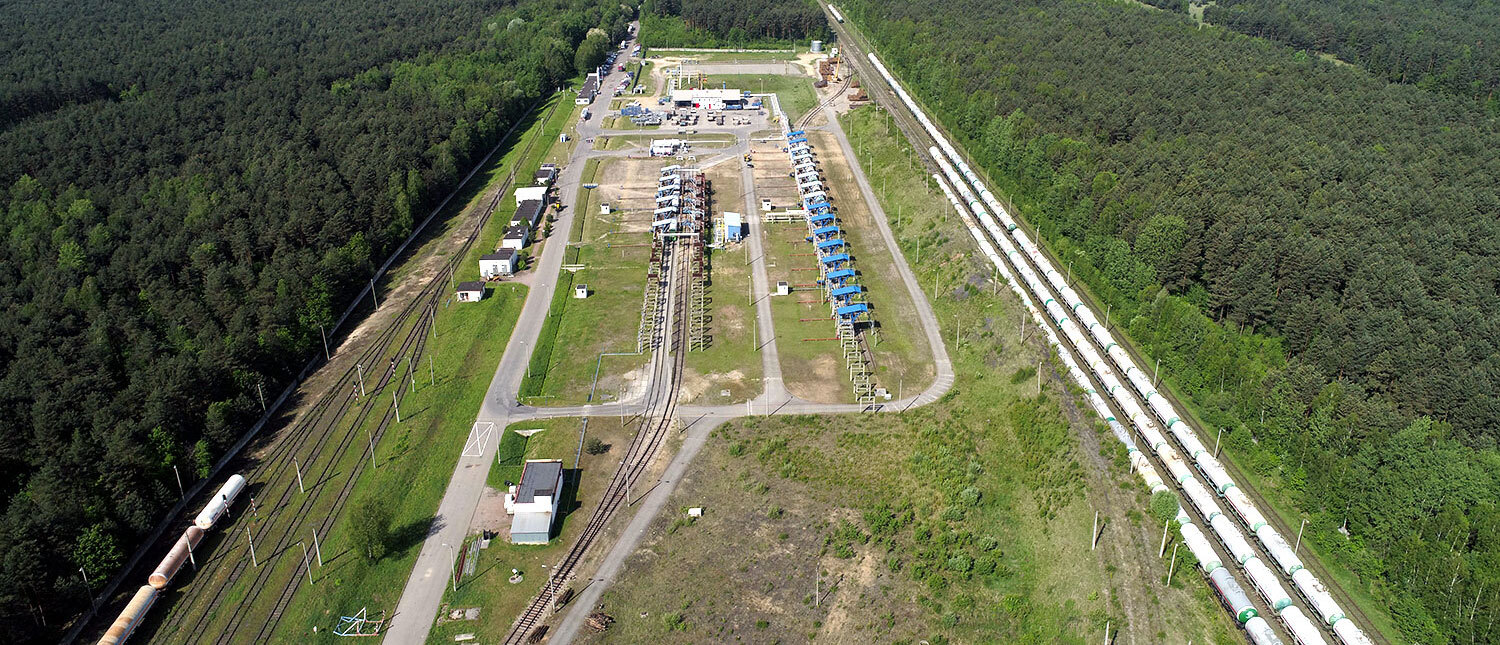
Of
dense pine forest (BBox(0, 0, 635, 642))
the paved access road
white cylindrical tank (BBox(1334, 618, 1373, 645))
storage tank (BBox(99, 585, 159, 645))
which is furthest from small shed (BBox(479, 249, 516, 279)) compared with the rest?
white cylindrical tank (BBox(1334, 618, 1373, 645))

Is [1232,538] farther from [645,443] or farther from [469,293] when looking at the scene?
[469,293]

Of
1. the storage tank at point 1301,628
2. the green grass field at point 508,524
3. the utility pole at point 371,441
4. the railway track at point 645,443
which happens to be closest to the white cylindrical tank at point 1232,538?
the storage tank at point 1301,628

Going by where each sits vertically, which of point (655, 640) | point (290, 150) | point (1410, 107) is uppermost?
point (1410, 107)

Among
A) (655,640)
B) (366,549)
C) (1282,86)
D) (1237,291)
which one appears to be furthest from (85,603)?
(1282,86)

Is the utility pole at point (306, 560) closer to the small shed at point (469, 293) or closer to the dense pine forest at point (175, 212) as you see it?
the dense pine forest at point (175, 212)

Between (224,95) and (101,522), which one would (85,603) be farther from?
(224,95)

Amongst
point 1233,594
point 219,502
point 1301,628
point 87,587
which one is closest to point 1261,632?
point 1301,628
